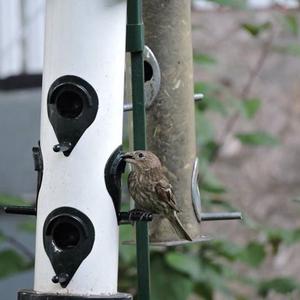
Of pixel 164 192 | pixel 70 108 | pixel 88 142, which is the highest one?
pixel 70 108

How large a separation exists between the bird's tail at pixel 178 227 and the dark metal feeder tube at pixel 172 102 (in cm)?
17

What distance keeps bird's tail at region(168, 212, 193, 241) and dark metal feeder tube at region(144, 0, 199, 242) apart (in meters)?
0.17

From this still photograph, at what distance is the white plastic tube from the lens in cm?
405

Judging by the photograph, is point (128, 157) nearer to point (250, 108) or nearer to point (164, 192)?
point (164, 192)

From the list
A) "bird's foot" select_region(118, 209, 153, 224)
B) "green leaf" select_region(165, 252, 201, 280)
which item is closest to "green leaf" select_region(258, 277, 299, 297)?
"green leaf" select_region(165, 252, 201, 280)

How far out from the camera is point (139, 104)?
4238 millimetres

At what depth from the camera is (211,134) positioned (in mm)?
5766

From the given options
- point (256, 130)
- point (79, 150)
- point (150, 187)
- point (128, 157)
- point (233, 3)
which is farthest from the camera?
point (256, 130)

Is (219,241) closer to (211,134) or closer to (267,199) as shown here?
(211,134)

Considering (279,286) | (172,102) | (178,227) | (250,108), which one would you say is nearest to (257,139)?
(250,108)

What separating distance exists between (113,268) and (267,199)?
407 centimetres

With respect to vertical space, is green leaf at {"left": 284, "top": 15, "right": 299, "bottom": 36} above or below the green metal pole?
above

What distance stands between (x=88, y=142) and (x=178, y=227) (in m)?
0.74

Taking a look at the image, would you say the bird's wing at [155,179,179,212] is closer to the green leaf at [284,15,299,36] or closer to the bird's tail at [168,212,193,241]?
the bird's tail at [168,212,193,241]
